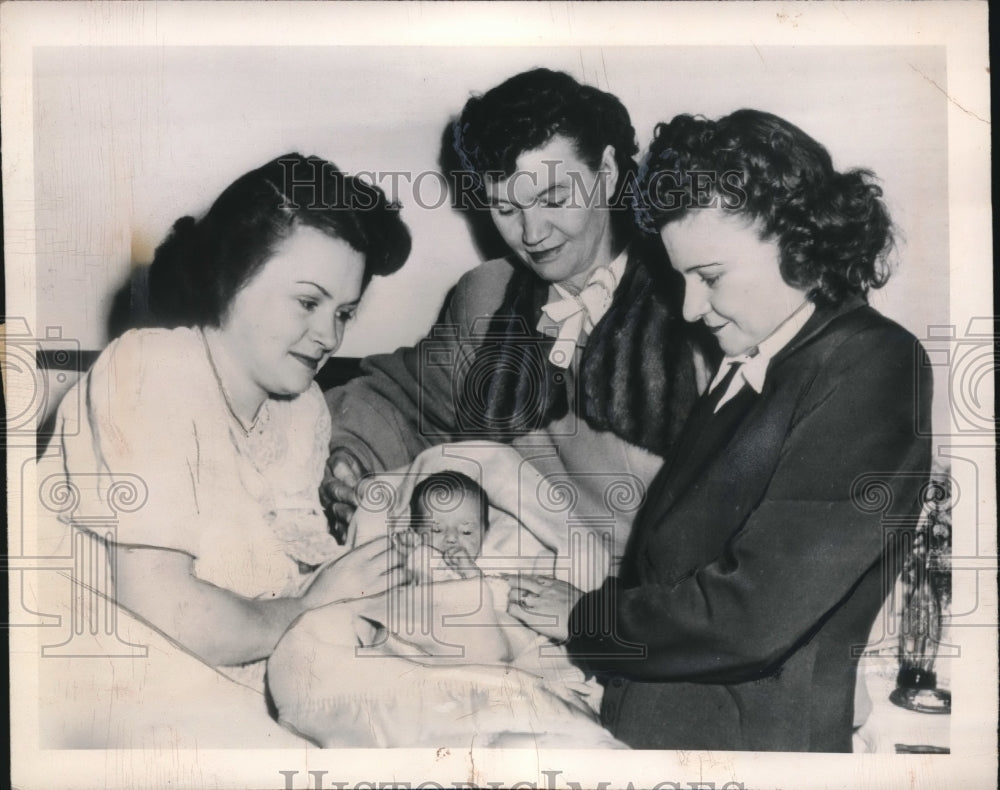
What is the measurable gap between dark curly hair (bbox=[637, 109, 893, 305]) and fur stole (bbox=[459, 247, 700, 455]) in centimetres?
21

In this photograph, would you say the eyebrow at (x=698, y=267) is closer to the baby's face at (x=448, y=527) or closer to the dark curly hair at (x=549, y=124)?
the dark curly hair at (x=549, y=124)

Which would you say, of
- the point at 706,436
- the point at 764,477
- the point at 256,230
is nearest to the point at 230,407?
the point at 256,230

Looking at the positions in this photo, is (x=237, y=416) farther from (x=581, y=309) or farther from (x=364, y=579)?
(x=581, y=309)

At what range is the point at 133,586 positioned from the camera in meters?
2.56

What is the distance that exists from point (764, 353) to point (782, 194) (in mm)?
396

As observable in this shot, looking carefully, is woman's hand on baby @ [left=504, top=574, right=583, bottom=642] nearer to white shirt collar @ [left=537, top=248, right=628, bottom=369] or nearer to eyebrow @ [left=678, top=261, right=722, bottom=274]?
white shirt collar @ [left=537, top=248, right=628, bottom=369]

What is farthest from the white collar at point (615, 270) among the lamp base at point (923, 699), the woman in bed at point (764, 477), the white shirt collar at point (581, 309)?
the lamp base at point (923, 699)

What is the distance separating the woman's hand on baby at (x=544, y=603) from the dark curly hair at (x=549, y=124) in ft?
2.96

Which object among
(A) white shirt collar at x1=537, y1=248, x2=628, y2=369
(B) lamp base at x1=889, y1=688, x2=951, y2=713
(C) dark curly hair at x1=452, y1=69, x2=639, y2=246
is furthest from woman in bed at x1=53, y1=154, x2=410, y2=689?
(B) lamp base at x1=889, y1=688, x2=951, y2=713

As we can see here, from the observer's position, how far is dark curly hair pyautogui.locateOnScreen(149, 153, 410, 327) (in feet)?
8.43

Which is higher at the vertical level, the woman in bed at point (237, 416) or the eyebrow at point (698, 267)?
the eyebrow at point (698, 267)

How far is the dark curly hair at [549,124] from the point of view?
256 centimetres

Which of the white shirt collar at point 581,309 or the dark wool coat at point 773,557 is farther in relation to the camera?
the white shirt collar at point 581,309

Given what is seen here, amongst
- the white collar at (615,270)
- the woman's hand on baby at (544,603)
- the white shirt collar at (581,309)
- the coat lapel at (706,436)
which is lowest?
the woman's hand on baby at (544,603)
